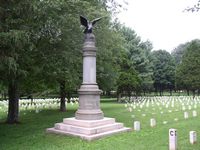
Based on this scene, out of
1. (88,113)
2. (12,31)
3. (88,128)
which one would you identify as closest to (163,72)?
(88,113)

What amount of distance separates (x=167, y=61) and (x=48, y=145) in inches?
2198

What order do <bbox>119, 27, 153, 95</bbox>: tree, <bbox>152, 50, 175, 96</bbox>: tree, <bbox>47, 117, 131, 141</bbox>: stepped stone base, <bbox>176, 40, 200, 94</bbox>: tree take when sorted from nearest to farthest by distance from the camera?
<bbox>47, 117, 131, 141</bbox>: stepped stone base < <bbox>119, 27, 153, 95</bbox>: tree < <bbox>176, 40, 200, 94</bbox>: tree < <bbox>152, 50, 175, 96</bbox>: tree

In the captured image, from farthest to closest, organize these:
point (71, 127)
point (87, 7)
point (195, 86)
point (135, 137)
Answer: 1. point (195, 86)
2. point (87, 7)
3. point (71, 127)
4. point (135, 137)

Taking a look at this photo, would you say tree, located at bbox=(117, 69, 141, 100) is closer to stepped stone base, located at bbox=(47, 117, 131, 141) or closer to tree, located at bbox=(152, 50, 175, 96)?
tree, located at bbox=(152, 50, 175, 96)

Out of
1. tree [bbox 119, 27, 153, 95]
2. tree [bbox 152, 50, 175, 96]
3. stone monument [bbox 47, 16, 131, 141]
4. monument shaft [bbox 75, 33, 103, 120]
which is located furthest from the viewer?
tree [bbox 152, 50, 175, 96]

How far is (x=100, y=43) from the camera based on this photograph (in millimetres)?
17453

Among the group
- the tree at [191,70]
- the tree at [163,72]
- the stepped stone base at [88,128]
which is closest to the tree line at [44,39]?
the stepped stone base at [88,128]

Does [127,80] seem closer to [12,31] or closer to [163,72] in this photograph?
[163,72]

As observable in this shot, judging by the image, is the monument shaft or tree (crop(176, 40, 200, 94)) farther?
tree (crop(176, 40, 200, 94))

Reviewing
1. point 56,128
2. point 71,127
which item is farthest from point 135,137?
point 56,128

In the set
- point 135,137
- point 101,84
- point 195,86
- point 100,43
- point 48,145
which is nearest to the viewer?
point 48,145

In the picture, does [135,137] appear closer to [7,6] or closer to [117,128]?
[117,128]

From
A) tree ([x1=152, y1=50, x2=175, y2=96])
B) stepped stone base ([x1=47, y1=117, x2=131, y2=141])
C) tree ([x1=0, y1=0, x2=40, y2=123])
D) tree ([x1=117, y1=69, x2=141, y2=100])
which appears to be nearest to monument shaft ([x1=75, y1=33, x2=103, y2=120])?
stepped stone base ([x1=47, y1=117, x2=131, y2=141])

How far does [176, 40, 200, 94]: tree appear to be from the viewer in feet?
166
